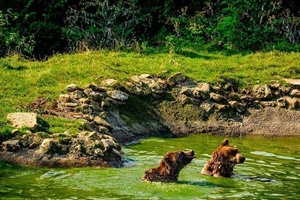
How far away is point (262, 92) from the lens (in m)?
21.4

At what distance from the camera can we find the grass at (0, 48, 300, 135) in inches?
752

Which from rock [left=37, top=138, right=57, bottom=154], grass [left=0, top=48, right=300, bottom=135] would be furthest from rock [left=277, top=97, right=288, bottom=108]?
rock [left=37, top=138, right=57, bottom=154]

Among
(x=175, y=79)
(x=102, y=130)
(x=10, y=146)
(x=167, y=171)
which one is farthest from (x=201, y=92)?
(x=167, y=171)

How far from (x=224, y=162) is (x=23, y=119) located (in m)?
4.58

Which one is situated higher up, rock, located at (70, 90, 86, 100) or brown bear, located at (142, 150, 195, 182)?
rock, located at (70, 90, 86, 100)

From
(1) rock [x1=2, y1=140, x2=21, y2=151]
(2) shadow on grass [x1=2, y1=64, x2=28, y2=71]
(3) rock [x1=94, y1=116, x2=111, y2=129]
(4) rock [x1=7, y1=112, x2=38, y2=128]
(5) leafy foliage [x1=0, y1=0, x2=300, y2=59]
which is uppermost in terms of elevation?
(5) leafy foliage [x1=0, y1=0, x2=300, y2=59]

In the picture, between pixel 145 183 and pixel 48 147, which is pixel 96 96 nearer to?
pixel 48 147

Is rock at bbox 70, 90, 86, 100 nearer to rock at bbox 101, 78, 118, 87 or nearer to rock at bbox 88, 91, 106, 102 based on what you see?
rock at bbox 88, 91, 106, 102

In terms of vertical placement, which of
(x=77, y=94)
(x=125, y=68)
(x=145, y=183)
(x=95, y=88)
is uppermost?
(x=125, y=68)

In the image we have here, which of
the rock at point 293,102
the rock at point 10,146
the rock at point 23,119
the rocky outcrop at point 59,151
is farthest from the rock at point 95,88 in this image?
the rock at point 293,102

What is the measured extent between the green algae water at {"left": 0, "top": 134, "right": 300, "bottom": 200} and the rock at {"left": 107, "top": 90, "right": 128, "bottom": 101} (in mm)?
3112

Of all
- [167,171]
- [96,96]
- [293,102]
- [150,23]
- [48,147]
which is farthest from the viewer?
[150,23]

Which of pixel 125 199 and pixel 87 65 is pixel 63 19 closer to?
pixel 87 65

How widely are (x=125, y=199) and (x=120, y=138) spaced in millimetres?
6514
